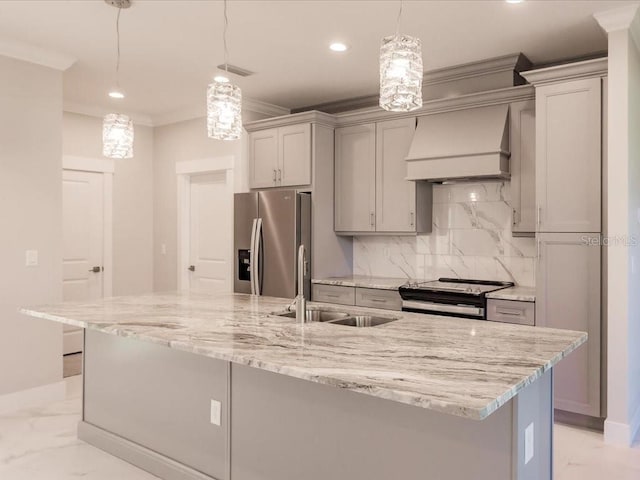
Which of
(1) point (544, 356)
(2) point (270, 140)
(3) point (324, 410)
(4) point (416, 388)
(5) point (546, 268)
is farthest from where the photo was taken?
(2) point (270, 140)

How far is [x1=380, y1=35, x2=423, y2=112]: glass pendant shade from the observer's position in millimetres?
2139

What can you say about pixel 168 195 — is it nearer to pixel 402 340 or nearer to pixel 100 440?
pixel 100 440

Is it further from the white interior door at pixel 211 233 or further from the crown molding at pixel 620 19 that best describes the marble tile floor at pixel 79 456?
the crown molding at pixel 620 19

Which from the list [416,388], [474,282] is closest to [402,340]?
[416,388]

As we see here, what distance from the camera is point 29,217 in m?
3.89

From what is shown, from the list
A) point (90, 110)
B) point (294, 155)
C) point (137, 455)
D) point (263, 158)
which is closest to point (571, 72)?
point (294, 155)

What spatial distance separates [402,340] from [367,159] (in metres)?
2.91

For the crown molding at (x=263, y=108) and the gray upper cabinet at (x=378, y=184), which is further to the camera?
the crown molding at (x=263, y=108)

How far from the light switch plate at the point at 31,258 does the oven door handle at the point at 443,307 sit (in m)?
2.81

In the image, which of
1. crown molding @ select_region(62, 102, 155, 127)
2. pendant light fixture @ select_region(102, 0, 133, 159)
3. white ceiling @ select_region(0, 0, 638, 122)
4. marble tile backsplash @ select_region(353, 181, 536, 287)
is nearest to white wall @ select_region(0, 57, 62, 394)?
white ceiling @ select_region(0, 0, 638, 122)

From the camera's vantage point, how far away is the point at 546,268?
11.8ft

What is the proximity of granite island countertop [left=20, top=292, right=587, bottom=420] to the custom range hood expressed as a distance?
5.75 ft

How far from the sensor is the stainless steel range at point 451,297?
12.5 feet

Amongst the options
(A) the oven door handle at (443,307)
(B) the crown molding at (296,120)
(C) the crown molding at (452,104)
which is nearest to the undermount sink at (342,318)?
(A) the oven door handle at (443,307)
